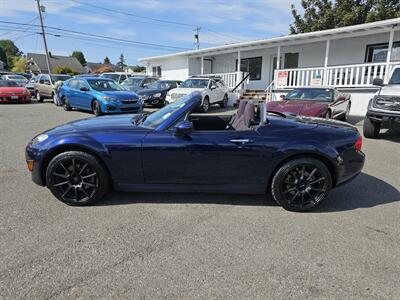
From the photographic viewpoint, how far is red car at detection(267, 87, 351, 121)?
336 inches

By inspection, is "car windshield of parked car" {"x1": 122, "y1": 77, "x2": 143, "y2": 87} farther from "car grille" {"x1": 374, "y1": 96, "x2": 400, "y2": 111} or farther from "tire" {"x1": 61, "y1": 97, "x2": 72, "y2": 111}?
"car grille" {"x1": 374, "y1": 96, "x2": 400, "y2": 111}

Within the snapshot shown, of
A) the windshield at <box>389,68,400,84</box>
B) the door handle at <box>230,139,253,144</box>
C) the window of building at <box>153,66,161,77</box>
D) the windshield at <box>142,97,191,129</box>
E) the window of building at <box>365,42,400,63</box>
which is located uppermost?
the window of building at <box>365,42,400,63</box>

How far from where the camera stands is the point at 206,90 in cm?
1425

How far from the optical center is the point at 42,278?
2.45 meters

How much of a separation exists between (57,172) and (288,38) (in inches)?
592

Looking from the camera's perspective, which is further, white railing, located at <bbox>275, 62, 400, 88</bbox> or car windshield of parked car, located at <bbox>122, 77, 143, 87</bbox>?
car windshield of parked car, located at <bbox>122, 77, 143, 87</bbox>

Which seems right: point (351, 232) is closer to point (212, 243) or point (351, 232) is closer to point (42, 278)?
point (212, 243)

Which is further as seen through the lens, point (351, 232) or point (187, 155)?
point (187, 155)

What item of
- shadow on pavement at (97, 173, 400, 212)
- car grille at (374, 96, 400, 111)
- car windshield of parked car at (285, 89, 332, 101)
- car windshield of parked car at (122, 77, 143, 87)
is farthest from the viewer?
car windshield of parked car at (122, 77, 143, 87)

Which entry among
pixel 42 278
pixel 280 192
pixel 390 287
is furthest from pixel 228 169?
pixel 42 278

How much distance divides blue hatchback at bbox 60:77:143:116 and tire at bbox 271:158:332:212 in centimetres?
917

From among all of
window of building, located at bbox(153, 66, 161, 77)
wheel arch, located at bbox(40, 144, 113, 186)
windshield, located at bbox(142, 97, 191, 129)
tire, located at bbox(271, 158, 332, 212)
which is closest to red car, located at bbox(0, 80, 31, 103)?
window of building, located at bbox(153, 66, 161, 77)

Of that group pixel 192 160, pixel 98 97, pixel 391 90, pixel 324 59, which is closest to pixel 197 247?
pixel 192 160

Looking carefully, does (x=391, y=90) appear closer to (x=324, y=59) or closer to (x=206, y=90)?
(x=206, y=90)
